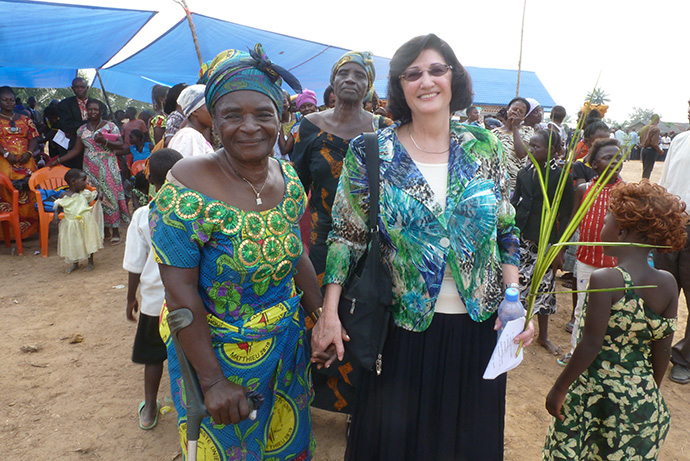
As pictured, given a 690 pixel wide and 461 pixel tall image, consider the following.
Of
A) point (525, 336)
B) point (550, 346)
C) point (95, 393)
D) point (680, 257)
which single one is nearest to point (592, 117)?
point (680, 257)

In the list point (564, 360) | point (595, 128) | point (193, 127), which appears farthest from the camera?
point (595, 128)

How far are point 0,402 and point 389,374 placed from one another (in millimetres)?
3128

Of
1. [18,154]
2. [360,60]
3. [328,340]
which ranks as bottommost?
[328,340]

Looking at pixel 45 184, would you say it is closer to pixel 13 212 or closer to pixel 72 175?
pixel 13 212

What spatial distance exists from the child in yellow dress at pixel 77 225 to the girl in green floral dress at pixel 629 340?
6013mm

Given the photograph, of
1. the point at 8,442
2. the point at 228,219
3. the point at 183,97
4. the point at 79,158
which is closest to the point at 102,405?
the point at 8,442

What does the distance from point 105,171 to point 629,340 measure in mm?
7622

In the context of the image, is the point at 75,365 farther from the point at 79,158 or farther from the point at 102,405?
the point at 79,158

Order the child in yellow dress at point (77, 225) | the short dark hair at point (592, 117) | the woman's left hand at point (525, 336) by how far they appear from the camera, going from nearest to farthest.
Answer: the woman's left hand at point (525, 336)
the child in yellow dress at point (77, 225)
the short dark hair at point (592, 117)

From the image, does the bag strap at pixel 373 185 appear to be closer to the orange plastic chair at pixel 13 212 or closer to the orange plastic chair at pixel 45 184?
the orange plastic chair at pixel 45 184

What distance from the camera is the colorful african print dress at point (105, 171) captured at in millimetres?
7281

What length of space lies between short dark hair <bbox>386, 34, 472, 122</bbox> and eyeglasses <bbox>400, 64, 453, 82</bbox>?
4cm

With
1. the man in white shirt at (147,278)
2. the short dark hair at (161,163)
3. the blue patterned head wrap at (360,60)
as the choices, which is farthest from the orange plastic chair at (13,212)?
the blue patterned head wrap at (360,60)

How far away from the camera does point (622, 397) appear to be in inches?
80.5
